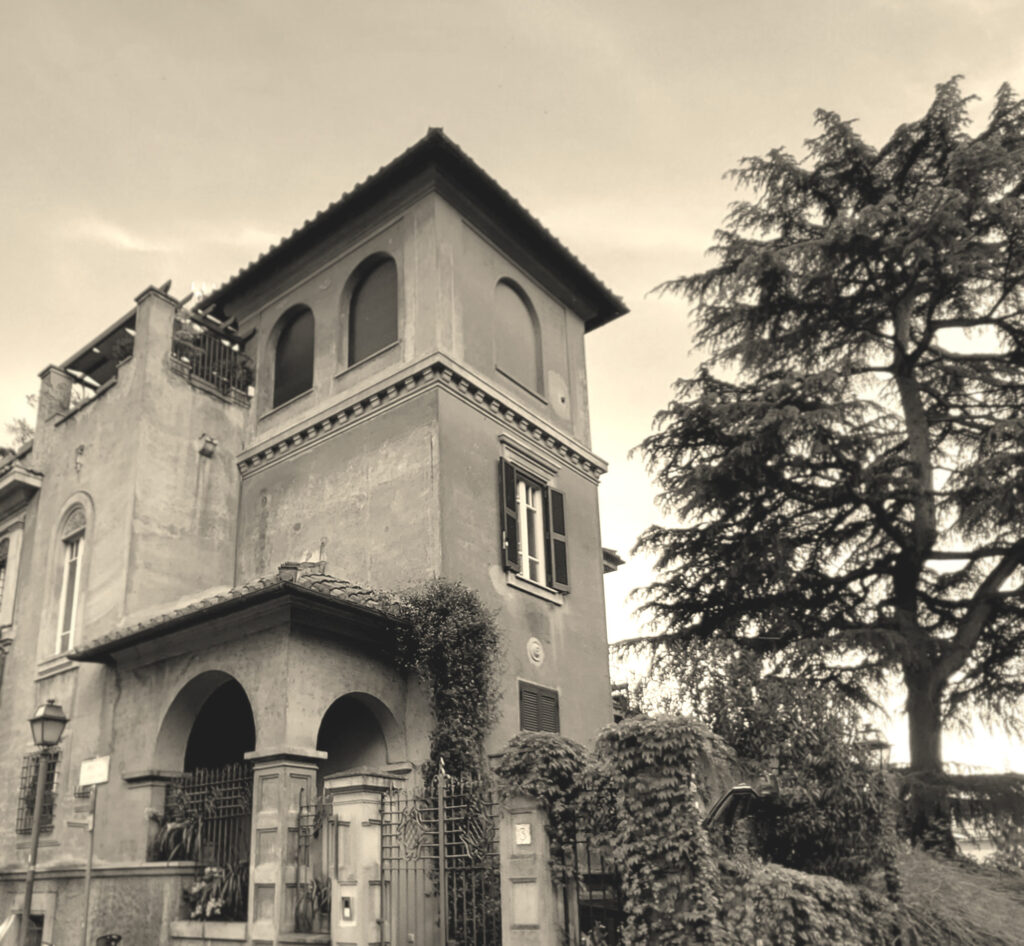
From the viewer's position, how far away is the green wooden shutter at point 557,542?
15844 mm

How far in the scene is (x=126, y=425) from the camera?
15.9 m

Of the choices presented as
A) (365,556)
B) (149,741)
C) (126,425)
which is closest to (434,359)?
(365,556)

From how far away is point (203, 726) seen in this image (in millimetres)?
14172

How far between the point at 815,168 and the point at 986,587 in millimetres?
8237

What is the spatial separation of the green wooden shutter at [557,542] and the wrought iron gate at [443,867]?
5084 mm

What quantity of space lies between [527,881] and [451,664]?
4385mm

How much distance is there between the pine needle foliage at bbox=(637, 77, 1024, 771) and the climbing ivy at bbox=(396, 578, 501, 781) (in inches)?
186

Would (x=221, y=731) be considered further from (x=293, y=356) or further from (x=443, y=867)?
(x=293, y=356)

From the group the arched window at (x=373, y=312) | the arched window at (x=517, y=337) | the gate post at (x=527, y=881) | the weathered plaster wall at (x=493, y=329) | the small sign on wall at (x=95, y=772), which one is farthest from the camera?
the arched window at (x=517, y=337)

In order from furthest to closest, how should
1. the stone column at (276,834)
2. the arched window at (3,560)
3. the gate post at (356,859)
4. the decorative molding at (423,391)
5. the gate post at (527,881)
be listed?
the arched window at (3,560) → the decorative molding at (423,391) → the stone column at (276,834) → the gate post at (356,859) → the gate post at (527,881)

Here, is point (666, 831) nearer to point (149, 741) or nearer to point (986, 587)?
point (149, 741)

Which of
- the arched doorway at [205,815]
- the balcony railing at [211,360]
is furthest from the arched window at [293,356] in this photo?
the arched doorway at [205,815]

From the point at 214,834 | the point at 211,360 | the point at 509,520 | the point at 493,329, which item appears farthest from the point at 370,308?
the point at 214,834

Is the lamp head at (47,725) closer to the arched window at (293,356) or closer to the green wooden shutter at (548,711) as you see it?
the green wooden shutter at (548,711)
